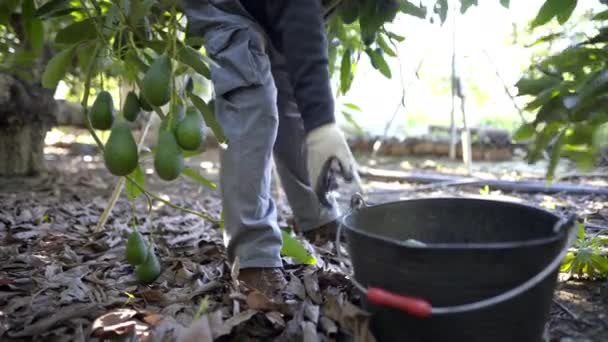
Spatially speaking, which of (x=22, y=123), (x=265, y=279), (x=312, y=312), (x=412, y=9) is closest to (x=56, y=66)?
(x=265, y=279)

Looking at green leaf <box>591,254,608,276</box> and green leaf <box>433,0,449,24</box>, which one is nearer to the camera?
green leaf <box>591,254,608,276</box>

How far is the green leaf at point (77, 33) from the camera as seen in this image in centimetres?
134

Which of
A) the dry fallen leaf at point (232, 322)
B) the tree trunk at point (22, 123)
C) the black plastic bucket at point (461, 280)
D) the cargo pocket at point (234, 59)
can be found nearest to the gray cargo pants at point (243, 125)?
the cargo pocket at point (234, 59)

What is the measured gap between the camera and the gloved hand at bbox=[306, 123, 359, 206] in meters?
1.19

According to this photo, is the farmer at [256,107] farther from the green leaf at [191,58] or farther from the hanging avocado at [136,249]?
the hanging avocado at [136,249]

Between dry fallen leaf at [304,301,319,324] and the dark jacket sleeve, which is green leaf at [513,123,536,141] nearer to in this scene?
the dark jacket sleeve

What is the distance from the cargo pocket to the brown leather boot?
429mm

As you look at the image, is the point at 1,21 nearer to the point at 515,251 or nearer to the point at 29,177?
the point at 515,251

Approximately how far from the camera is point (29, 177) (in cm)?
286

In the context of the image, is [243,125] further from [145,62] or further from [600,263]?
[600,263]

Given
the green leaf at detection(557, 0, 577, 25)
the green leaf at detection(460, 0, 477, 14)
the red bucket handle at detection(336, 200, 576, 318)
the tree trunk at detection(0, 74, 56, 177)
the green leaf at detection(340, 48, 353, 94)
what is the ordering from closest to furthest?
the red bucket handle at detection(336, 200, 576, 318), the green leaf at detection(557, 0, 577, 25), the green leaf at detection(460, 0, 477, 14), the green leaf at detection(340, 48, 353, 94), the tree trunk at detection(0, 74, 56, 177)

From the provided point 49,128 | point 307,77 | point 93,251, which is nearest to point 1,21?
point 93,251

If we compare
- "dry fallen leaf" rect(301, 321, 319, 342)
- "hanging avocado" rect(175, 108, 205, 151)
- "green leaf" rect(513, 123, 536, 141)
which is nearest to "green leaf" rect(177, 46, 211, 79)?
"hanging avocado" rect(175, 108, 205, 151)

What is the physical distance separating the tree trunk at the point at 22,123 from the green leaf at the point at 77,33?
4.92 feet
